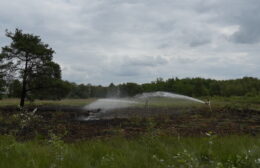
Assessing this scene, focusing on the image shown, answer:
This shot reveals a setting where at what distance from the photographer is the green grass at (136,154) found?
545cm

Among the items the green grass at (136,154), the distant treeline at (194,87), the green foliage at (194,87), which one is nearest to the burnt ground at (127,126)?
the green grass at (136,154)

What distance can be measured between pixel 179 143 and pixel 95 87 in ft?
241


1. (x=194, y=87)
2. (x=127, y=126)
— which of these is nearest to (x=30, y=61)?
(x=127, y=126)

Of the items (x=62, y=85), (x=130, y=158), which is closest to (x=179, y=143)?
(x=130, y=158)

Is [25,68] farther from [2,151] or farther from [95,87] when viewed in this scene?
[95,87]

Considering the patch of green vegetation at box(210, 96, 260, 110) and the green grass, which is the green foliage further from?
the green grass

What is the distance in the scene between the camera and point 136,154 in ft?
20.0

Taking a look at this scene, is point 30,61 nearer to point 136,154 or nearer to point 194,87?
point 136,154

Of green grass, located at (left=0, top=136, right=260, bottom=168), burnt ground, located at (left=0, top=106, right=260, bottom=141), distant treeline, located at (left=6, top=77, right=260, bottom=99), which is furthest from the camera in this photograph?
distant treeline, located at (left=6, top=77, right=260, bottom=99)

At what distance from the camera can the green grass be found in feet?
17.9

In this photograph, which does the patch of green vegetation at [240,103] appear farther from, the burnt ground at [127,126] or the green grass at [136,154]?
the green grass at [136,154]

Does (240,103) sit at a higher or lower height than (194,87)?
lower

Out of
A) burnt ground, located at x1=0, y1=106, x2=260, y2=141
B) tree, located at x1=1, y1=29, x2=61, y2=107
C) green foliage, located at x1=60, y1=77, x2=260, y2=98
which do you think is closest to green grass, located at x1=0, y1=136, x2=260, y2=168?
burnt ground, located at x1=0, y1=106, x2=260, y2=141

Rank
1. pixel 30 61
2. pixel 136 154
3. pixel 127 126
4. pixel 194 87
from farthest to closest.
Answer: pixel 194 87 < pixel 30 61 < pixel 127 126 < pixel 136 154
